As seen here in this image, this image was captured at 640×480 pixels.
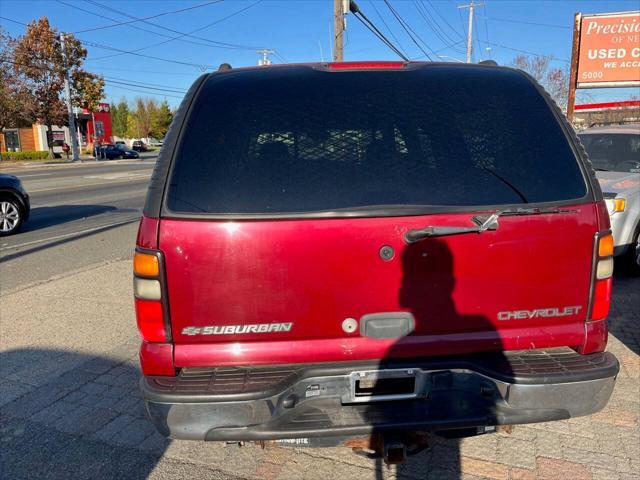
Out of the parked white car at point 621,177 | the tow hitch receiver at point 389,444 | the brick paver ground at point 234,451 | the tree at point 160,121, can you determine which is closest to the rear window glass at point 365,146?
the tow hitch receiver at point 389,444

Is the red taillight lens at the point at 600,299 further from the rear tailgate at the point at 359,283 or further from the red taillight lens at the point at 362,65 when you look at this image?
the red taillight lens at the point at 362,65

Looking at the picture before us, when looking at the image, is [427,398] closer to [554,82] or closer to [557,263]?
[557,263]

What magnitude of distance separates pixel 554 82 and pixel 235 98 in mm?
44919

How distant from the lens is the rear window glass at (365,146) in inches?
86.0

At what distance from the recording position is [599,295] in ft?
7.70

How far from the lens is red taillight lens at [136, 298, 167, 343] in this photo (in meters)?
2.18

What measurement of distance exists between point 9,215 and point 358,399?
9.89 m

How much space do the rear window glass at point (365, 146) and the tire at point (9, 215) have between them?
Result: 9048mm

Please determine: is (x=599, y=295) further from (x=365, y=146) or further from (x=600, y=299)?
(x=365, y=146)

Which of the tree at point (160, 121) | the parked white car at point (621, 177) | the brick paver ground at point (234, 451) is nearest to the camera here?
the brick paver ground at point (234, 451)

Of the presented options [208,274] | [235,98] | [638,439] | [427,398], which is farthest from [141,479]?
[638,439]

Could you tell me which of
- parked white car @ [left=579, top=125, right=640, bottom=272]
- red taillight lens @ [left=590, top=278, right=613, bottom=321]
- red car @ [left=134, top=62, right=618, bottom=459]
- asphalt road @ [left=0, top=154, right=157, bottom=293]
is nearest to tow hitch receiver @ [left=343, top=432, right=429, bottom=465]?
red car @ [left=134, top=62, right=618, bottom=459]

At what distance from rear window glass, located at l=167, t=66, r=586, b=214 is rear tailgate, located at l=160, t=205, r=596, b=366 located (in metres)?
0.12

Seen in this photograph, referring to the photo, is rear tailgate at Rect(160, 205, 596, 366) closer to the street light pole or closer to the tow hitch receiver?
the tow hitch receiver
